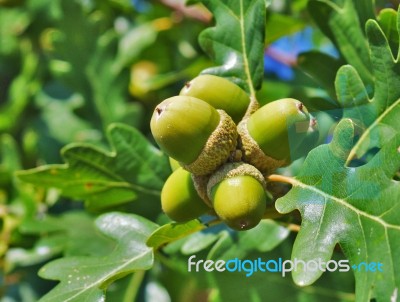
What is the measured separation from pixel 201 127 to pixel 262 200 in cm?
18

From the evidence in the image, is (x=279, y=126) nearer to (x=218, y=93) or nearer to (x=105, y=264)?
(x=218, y=93)

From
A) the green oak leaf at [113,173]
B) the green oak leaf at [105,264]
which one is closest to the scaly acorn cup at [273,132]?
the green oak leaf at [105,264]

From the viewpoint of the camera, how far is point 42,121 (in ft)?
8.72

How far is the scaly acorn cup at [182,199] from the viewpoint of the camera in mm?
1347

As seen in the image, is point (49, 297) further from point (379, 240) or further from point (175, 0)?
point (175, 0)

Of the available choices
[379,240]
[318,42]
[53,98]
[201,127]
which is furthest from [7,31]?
[379,240]

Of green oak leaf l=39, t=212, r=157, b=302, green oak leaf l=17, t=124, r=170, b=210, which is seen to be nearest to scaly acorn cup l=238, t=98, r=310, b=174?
green oak leaf l=39, t=212, r=157, b=302

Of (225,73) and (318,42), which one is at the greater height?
(225,73)

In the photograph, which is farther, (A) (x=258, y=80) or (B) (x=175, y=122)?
(A) (x=258, y=80)

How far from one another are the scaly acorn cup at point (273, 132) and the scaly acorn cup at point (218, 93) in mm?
49

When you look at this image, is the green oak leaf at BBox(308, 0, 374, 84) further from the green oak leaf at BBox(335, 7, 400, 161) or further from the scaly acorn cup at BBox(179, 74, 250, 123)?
the scaly acorn cup at BBox(179, 74, 250, 123)

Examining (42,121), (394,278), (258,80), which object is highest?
(258,80)

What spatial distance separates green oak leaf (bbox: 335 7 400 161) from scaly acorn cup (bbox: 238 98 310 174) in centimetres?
16

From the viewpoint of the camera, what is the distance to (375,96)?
4.71 ft
